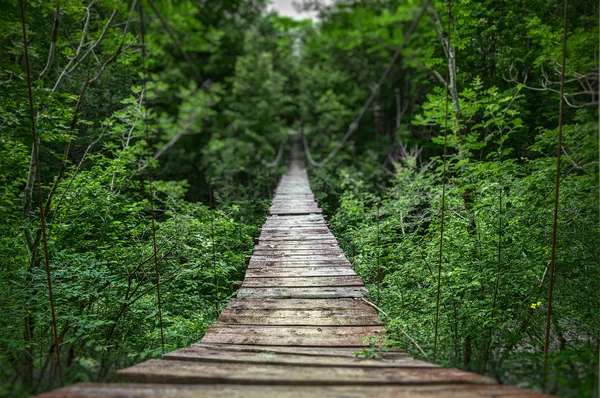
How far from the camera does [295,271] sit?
9.16 ft

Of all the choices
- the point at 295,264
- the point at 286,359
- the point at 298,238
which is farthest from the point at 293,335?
the point at 298,238

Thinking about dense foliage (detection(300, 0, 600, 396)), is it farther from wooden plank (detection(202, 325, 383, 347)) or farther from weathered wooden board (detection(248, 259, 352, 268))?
weathered wooden board (detection(248, 259, 352, 268))

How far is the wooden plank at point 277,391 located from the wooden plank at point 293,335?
2.25 feet

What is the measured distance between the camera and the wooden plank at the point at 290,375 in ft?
3.68

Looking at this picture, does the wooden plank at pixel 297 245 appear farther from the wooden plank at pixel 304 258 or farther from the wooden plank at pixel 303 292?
the wooden plank at pixel 303 292

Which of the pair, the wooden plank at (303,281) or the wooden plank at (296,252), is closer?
the wooden plank at (303,281)

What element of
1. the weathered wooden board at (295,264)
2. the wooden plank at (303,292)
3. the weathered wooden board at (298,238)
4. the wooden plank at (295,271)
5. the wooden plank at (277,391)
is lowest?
the wooden plank at (303,292)

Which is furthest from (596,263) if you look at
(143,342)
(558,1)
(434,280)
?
(143,342)

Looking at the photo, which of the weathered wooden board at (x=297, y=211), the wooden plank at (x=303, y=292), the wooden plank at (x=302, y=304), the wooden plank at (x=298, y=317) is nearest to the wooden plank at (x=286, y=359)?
the wooden plank at (x=298, y=317)

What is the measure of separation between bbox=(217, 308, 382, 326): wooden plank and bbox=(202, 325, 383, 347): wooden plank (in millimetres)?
48

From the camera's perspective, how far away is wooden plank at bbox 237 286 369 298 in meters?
2.35

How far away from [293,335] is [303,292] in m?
0.56

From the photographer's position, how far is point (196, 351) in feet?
5.03

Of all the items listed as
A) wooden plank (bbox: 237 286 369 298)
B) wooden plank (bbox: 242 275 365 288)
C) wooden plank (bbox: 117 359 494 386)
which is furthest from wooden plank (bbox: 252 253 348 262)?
wooden plank (bbox: 117 359 494 386)
